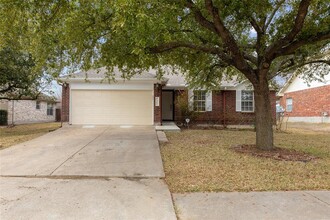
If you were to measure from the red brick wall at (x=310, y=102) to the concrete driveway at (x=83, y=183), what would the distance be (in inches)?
789

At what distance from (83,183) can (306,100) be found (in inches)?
1032

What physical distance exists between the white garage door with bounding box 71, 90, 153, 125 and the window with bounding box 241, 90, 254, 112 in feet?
22.3

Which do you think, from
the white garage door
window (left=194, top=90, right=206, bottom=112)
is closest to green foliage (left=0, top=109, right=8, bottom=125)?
the white garage door

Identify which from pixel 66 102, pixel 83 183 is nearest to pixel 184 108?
pixel 66 102

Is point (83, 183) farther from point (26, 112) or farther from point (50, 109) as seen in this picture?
point (50, 109)

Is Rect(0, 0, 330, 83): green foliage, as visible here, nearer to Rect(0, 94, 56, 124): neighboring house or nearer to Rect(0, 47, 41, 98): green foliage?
Rect(0, 47, 41, 98): green foliage

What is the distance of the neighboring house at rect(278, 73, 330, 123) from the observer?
80.5 ft

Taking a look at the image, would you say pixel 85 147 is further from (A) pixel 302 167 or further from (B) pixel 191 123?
(B) pixel 191 123

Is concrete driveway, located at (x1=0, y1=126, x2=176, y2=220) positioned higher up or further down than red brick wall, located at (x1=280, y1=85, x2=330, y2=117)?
further down

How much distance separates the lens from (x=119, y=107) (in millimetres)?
17875

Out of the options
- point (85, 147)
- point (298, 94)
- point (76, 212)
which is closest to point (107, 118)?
point (85, 147)

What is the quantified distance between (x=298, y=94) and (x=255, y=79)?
21791 millimetres

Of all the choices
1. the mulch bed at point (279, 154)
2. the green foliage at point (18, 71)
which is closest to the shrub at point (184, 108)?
the green foliage at point (18, 71)

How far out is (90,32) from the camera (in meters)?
8.39
